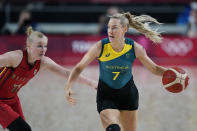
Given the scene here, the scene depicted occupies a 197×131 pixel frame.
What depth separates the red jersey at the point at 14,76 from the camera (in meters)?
4.96

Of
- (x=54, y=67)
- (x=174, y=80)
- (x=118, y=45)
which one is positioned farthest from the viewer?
(x=54, y=67)

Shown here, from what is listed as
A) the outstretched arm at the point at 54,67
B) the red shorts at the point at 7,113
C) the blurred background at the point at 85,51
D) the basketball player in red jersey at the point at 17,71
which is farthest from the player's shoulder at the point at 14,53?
the blurred background at the point at 85,51

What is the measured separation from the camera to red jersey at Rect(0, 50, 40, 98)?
16.3ft

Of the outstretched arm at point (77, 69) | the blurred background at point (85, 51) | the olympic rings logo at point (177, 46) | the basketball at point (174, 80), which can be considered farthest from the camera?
the olympic rings logo at point (177, 46)

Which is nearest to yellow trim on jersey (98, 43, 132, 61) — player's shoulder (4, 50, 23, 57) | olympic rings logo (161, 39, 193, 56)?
player's shoulder (4, 50, 23, 57)

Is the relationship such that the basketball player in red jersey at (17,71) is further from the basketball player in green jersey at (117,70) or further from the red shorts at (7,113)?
the basketball player in green jersey at (117,70)

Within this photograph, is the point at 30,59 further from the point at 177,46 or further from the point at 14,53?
the point at 177,46

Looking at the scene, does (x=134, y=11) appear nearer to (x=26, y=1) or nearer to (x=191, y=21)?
(x=191, y=21)

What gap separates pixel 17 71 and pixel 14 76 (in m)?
0.08

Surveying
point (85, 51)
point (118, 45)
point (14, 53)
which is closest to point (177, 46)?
point (85, 51)

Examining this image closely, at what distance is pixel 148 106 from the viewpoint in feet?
27.2

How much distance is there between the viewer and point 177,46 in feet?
45.2

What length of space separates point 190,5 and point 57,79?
577cm

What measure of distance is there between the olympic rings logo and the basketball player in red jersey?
9.03 meters
